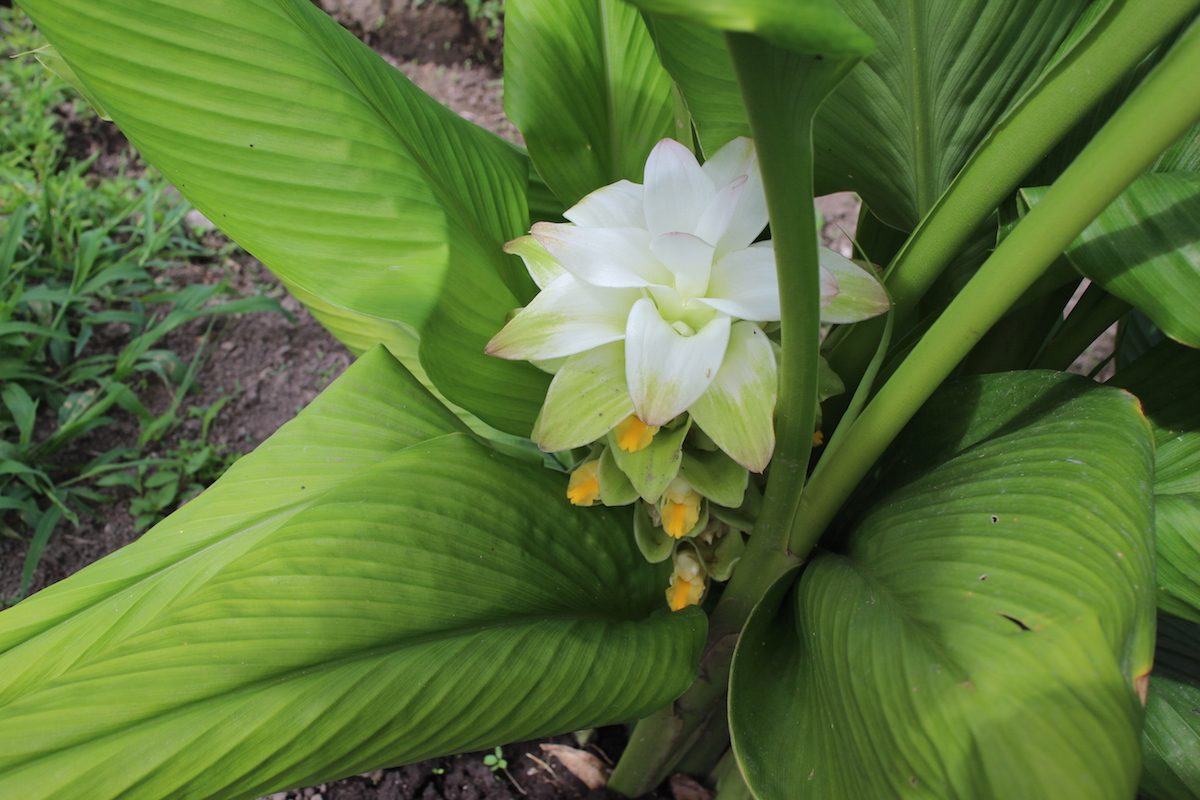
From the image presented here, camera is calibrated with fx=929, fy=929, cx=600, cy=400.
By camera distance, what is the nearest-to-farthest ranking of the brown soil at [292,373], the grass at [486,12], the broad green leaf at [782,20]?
the broad green leaf at [782,20] < the brown soil at [292,373] < the grass at [486,12]

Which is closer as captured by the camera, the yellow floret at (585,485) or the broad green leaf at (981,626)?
the broad green leaf at (981,626)

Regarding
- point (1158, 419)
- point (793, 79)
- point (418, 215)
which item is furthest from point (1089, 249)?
point (418, 215)

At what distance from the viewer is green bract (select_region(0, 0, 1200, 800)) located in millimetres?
500

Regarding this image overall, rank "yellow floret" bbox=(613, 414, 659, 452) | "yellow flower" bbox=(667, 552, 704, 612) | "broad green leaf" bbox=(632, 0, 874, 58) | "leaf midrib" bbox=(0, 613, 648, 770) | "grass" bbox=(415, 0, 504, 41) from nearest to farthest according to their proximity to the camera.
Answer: "broad green leaf" bbox=(632, 0, 874, 58), "leaf midrib" bbox=(0, 613, 648, 770), "yellow floret" bbox=(613, 414, 659, 452), "yellow flower" bbox=(667, 552, 704, 612), "grass" bbox=(415, 0, 504, 41)

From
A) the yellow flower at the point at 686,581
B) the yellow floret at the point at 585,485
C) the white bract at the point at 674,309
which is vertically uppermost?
the white bract at the point at 674,309

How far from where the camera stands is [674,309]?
24.7 inches

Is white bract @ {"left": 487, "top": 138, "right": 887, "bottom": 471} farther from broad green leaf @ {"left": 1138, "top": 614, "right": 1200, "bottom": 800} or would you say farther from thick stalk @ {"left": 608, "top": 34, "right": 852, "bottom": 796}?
broad green leaf @ {"left": 1138, "top": 614, "right": 1200, "bottom": 800}

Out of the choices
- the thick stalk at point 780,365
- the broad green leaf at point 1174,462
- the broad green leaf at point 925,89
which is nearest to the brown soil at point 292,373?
the thick stalk at point 780,365

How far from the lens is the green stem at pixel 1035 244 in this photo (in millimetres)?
425

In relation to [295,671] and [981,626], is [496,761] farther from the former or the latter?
[981,626]

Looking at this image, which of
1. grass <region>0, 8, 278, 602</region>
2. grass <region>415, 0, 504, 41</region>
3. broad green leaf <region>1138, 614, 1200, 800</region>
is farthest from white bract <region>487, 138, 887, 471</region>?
grass <region>415, 0, 504, 41</region>

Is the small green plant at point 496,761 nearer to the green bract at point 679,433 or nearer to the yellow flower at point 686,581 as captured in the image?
the green bract at point 679,433

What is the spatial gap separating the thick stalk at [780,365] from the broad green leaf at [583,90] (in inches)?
12.3

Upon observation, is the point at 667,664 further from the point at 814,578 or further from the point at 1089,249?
the point at 1089,249
